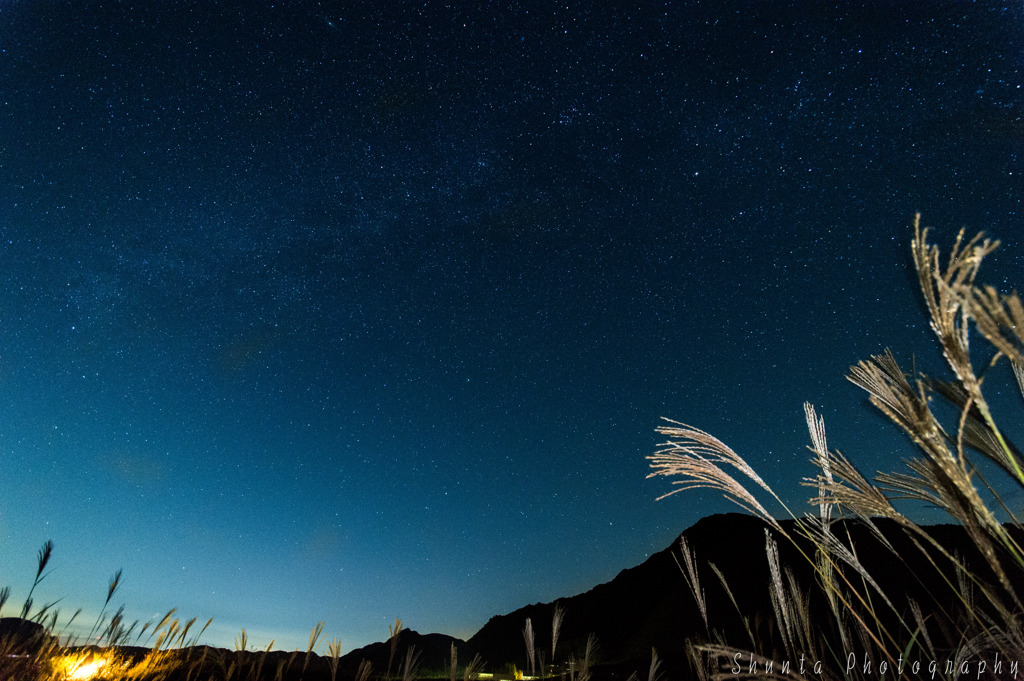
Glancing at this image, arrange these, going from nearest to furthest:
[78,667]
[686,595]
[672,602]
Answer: [78,667]
[672,602]
[686,595]

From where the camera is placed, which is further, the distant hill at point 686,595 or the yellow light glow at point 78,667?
the distant hill at point 686,595

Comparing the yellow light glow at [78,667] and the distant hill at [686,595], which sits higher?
the distant hill at [686,595]

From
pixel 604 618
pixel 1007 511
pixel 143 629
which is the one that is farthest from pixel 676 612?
pixel 1007 511

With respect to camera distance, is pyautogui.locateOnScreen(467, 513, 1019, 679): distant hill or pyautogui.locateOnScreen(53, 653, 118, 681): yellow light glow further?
pyautogui.locateOnScreen(467, 513, 1019, 679): distant hill

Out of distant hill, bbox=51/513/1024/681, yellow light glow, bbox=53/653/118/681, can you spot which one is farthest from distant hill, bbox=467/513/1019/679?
yellow light glow, bbox=53/653/118/681

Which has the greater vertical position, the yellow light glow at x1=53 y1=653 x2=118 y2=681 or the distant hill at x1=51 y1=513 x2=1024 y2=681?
the distant hill at x1=51 y1=513 x2=1024 y2=681

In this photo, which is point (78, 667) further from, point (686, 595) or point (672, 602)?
point (686, 595)

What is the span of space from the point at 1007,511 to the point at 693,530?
125 ft

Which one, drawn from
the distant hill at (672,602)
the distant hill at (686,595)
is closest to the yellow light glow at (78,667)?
the distant hill at (686,595)

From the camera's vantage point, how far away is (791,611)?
3.49 meters

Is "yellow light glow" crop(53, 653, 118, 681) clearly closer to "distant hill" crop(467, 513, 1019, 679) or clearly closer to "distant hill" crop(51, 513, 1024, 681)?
"distant hill" crop(467, 513, 1019, 679)

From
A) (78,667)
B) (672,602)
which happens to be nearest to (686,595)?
(672,602)

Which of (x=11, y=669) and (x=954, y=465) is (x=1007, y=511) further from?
(x=11, y=669)

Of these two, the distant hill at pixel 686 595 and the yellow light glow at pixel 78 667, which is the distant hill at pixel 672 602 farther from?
the yellow light glow at pixel 78 667
